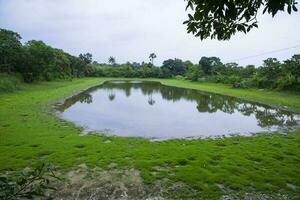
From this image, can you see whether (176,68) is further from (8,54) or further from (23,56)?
(8,54)

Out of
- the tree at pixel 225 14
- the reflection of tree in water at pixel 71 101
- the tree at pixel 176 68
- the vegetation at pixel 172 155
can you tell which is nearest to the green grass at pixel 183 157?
the vegetation at pixel 172 155

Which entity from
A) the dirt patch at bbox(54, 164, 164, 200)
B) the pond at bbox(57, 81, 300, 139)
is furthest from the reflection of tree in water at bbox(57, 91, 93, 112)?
the dirt patch at bbox(54, 164, 164, 200)

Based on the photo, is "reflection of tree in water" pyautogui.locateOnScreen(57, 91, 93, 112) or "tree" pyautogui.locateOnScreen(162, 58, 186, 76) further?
"tree" pyautogui.locateOnScreen(162, 58, 186, 76)

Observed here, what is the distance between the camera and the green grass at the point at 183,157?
6387 millimetres

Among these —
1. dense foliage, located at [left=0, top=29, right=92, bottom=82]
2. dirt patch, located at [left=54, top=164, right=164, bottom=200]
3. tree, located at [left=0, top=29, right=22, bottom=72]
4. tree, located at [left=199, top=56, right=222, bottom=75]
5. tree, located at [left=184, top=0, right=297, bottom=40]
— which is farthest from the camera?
tree, located at [left=199, top=56, right=222, bottom=75]

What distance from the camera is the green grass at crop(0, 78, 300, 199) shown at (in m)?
6.39

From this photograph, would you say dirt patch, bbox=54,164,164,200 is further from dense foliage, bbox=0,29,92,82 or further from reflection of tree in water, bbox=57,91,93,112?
dense foliage, bbox=0,29,92,82

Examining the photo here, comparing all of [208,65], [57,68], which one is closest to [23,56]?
[57,68]

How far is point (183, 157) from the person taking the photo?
8078 millimetres

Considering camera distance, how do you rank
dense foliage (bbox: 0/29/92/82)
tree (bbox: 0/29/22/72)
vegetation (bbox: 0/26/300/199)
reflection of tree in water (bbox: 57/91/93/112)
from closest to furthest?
vegetation (bbox: 0/26/300/199)
reflection of tree in water (bbox: 57/91/93/112)
tree (bbox: 0/29/22/72)
dense foliage (bbox: 0/29/92/82)

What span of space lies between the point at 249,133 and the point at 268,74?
2571 centimetres

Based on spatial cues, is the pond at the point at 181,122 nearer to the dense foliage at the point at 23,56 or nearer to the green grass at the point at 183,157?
the green grass at the point at 183,157

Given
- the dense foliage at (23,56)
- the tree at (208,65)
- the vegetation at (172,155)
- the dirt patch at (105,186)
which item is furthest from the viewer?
the tree at (208,65)

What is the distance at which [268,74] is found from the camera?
3525 centimetres
